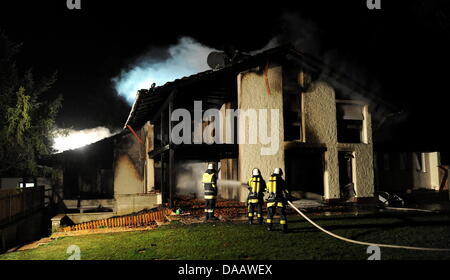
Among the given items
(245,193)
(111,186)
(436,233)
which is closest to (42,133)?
(111,186)

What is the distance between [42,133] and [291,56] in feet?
56.9

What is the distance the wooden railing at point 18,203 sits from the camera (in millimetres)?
12344

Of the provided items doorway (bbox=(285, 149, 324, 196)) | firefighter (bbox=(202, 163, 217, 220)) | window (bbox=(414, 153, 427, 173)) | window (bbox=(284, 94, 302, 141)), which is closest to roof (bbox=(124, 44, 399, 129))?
window (bbox=(284, 94, 302, 141))

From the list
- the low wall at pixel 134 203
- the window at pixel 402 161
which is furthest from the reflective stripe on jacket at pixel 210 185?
the window at pixel 402 161

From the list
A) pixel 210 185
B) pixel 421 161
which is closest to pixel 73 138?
pixel 210 185

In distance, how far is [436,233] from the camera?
9.03m

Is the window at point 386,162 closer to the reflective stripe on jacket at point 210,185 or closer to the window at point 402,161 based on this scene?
the window at point 402,161

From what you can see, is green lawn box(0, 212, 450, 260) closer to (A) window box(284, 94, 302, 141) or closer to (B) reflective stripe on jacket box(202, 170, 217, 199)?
(B) reflective stripe on jacket box(202, 170, 217, 199)

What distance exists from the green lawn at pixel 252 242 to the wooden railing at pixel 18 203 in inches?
154

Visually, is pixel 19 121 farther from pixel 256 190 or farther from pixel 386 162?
pixel 386 162

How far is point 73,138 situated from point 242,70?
27.9 metres
